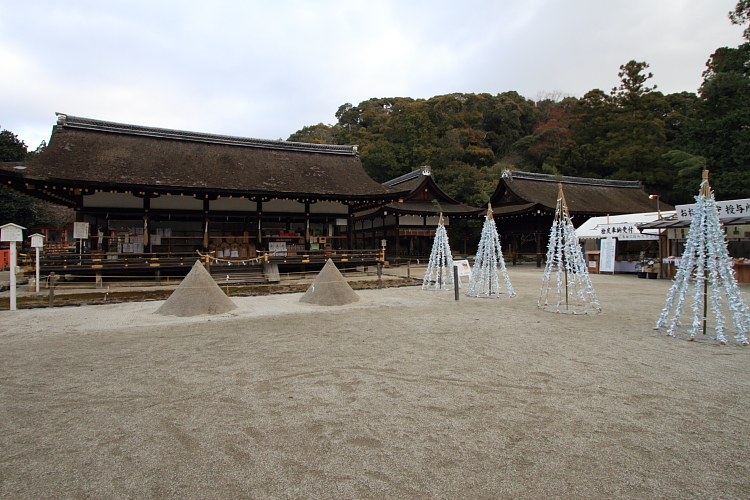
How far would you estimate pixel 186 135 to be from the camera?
63.3 ft

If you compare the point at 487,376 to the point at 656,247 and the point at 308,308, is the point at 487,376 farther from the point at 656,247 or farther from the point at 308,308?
the point at 656,247

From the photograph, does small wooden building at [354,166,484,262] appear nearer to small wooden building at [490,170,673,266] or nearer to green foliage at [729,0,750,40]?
small wooden building at [490,170,673,266]

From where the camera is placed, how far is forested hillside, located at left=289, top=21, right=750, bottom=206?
27469 millimetres

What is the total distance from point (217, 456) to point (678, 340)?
6.82m

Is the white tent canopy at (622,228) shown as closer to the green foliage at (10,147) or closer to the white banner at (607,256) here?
the white banner at (607,256)

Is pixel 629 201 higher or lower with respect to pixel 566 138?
lower

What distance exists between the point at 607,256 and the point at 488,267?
1253cm

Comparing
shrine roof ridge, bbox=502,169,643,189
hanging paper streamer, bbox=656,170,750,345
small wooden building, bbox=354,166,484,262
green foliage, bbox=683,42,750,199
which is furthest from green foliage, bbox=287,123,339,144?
hanging paper streamer, bbox=656,170,750,345

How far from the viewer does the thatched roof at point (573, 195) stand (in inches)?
1075

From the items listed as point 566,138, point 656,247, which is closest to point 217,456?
point 656,247

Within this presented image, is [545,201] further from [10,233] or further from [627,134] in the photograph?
[10,233]

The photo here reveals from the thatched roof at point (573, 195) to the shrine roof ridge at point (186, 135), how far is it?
12.2m

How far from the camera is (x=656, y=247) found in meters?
20.0

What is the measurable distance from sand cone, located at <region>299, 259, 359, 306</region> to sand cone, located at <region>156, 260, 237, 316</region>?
1981mm
